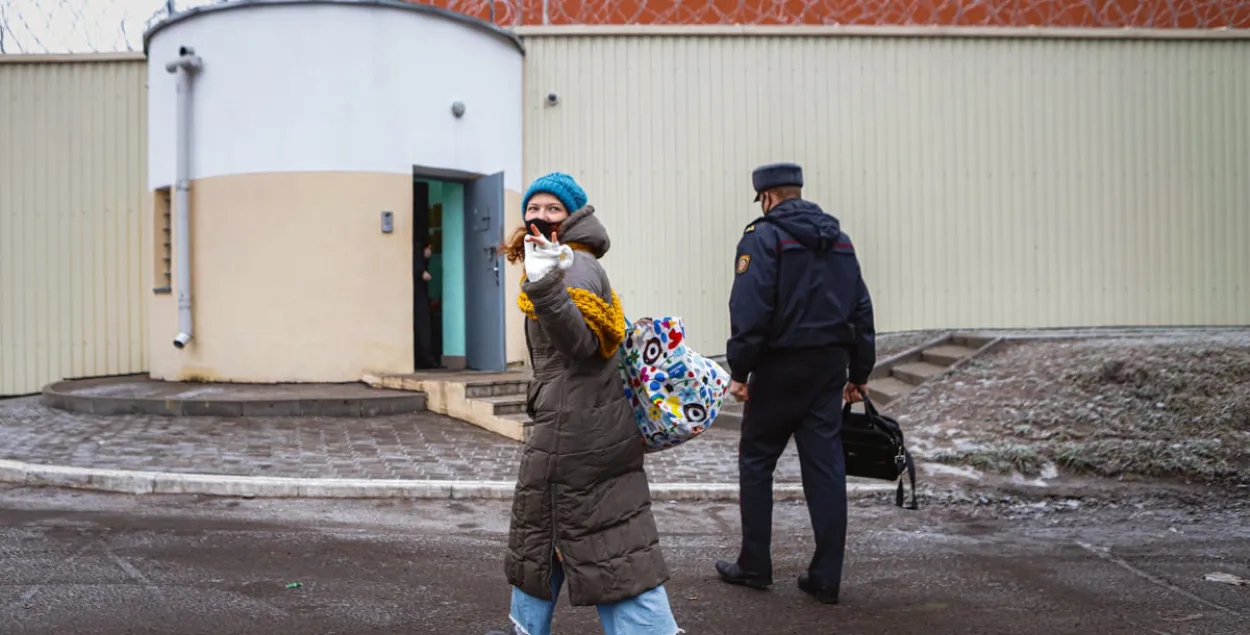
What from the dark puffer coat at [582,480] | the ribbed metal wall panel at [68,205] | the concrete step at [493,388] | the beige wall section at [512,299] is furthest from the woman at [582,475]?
the ribbed metal wall panel at [68,205]

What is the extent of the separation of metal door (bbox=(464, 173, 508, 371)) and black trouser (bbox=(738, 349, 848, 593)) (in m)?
6.71

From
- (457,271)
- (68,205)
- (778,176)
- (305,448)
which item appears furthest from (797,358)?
(68,205)

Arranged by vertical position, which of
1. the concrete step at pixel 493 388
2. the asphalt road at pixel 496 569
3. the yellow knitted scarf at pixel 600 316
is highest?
the yellow knitted scarf at pixel 600 316

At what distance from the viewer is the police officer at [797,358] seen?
14.0ft

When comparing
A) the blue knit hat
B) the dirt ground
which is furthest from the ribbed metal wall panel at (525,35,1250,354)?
the blue knit hat

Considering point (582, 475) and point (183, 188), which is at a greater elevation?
point (183, 188)

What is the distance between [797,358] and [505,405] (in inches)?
218

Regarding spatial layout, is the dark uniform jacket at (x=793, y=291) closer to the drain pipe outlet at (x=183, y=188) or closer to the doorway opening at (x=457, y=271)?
the doorway opening at (x=457, y=271)

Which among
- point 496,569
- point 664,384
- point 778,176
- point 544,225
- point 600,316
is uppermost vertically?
point 778,176

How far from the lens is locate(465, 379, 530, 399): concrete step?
9.85 meters

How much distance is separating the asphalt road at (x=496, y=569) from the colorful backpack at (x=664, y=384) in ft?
3.62

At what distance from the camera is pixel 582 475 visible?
3051 millimetres

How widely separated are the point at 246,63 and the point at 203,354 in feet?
10.3

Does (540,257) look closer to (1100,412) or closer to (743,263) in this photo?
(743,263)
